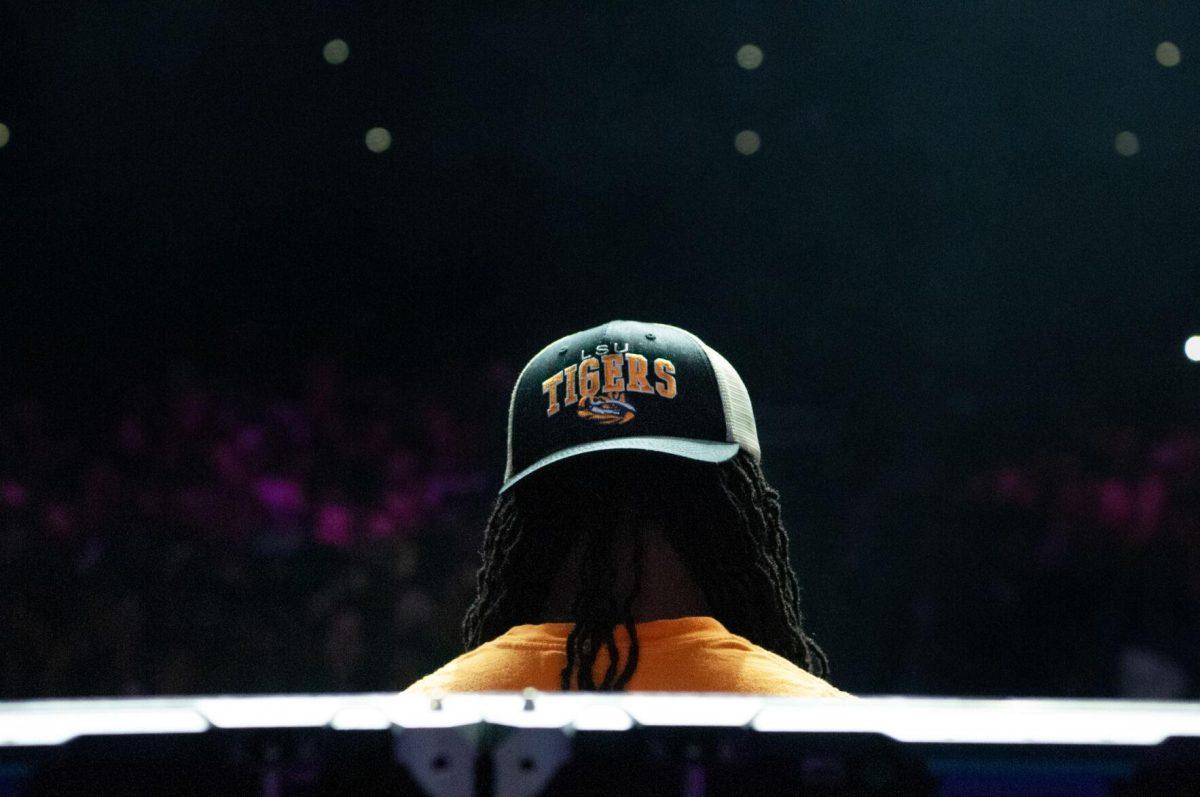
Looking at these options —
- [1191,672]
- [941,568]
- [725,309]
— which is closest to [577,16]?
[725,309]

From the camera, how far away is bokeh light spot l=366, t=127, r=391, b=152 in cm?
379

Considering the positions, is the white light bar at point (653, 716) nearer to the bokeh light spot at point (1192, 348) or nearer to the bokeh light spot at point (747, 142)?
the bokeh light spot at point (747, 142)

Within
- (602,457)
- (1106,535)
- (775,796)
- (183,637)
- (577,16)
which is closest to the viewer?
(775,796)

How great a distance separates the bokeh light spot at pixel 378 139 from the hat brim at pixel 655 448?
315 cm

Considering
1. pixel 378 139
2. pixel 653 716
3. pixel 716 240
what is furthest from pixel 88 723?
pixel 716 240

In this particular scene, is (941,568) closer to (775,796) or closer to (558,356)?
(558,356)

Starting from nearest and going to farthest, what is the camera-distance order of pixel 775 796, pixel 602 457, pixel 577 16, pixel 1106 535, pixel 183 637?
pixel 775 796
pixel 602 457
pixel 577 16
pixel 183 637
pixel 1106 535

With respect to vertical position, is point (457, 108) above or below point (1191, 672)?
above

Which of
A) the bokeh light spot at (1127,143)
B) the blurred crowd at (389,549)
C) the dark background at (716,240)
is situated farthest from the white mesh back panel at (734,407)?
the bokeh light spot at (1127,143)

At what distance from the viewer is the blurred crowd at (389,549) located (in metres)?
4.08

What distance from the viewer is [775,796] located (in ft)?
1.00

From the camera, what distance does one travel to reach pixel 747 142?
3895mm

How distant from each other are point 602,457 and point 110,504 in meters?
3.83

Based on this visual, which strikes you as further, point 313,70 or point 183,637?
point 183,637
